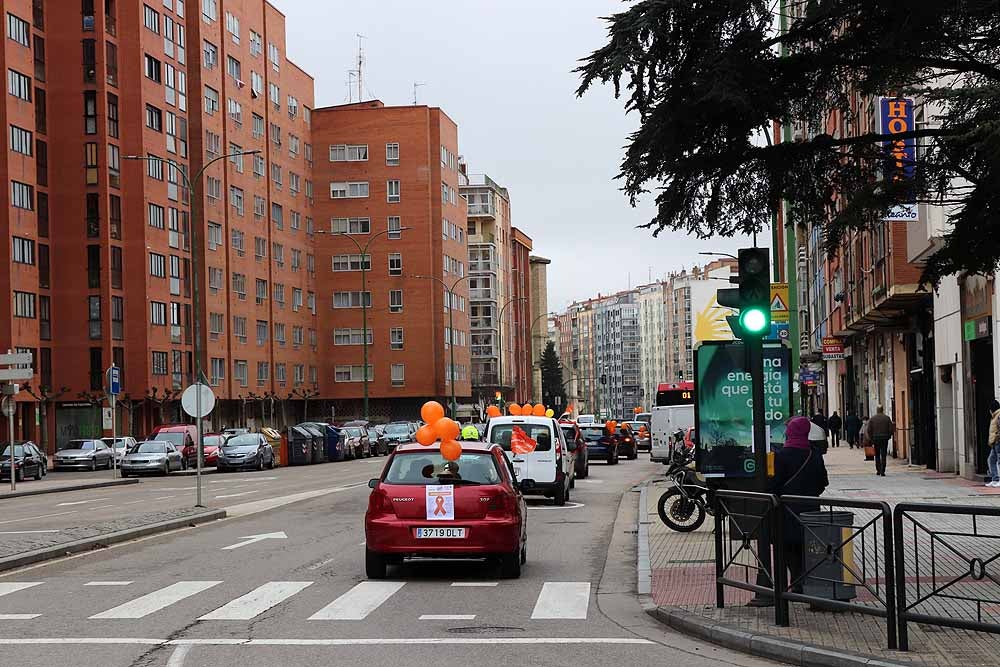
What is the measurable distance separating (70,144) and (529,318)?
92.6 m

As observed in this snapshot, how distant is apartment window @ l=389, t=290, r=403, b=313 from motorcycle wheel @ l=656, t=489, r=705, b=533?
78656 mm

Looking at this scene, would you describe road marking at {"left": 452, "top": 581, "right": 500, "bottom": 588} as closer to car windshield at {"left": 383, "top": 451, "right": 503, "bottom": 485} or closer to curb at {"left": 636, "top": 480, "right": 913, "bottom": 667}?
car windshield at {"left": 383, "top": 451, "right": 503, "bottom": 485}

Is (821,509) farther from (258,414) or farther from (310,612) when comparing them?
(258,414)

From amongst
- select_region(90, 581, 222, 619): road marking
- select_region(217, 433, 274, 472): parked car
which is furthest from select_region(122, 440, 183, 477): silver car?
select_region(90, 581, 222, 619): road marking

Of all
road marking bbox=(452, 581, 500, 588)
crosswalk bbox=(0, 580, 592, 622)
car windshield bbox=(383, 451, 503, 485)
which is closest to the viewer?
crosswalk bbox=(0, 580, 592, 622)

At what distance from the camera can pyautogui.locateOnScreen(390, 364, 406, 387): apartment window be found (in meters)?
97.0

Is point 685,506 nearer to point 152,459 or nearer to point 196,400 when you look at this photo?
point 196,400

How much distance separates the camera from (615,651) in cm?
988

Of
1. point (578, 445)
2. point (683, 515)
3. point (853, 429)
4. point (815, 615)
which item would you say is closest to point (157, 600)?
point (815, 615)

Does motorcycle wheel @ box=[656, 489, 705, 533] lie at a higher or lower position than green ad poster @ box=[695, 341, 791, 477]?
lower

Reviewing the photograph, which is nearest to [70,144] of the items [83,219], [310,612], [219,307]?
[83,219]

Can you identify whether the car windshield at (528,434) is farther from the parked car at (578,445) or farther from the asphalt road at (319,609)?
the parked car at (578,445)

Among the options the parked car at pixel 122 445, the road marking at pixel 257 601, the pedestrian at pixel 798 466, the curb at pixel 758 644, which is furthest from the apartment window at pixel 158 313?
the pedestrian at pixel 798 466

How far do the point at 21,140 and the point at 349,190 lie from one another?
36097 millimetres
